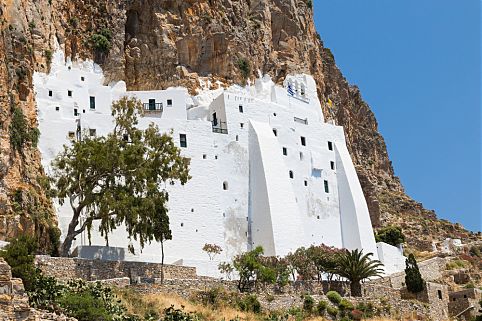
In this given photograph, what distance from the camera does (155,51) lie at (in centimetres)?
5641

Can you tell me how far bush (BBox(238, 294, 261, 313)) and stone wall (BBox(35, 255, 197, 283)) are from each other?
15.8ft

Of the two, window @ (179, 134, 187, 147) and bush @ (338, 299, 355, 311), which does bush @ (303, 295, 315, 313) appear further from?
window @ (179, 134, 187, 147)

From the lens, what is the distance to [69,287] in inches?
1202

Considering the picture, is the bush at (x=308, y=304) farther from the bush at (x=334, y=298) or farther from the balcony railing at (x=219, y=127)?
the balcony railing at (x=219, y=127)

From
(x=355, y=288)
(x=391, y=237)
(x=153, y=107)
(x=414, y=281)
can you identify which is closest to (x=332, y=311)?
(x=355, y=288)

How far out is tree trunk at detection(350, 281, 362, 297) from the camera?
43.2 m

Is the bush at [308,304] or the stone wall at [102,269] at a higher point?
the stone wall at [102,269]

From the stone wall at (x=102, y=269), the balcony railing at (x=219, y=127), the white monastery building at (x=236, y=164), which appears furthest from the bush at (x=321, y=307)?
the balcony railing at (x=219, y=127)

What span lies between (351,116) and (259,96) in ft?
77.0

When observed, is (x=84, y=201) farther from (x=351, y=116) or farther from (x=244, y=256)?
(x=351, y=116)

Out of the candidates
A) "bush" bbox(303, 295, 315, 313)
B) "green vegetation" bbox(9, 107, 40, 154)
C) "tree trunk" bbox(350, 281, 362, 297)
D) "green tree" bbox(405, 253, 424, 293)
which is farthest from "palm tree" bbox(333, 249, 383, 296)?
"green vegetation" bbox(9, 107, 40, 154)

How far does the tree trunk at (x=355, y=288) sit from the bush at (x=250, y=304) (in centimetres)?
825

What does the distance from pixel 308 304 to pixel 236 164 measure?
50.9 feet

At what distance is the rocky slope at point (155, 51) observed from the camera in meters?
41.2
